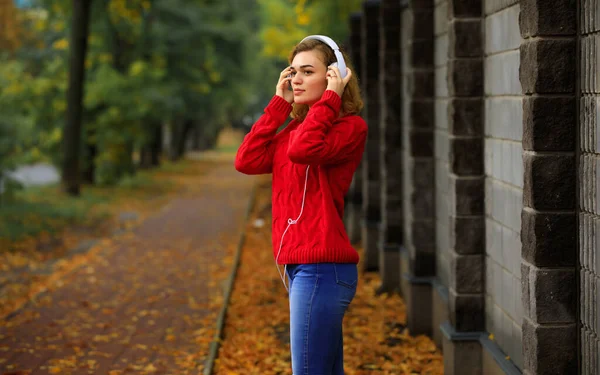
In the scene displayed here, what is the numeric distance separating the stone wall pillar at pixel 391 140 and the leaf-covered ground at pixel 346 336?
1.63ft

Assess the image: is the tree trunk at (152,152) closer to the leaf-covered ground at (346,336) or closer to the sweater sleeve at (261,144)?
the leaf-covered ground at (346,336)

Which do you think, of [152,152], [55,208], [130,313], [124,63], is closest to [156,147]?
[152,152]

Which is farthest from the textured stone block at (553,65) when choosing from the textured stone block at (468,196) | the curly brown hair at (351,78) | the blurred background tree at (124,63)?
the blurred background tree at (124,63)

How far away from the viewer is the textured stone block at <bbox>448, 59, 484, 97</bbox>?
6.80 metres

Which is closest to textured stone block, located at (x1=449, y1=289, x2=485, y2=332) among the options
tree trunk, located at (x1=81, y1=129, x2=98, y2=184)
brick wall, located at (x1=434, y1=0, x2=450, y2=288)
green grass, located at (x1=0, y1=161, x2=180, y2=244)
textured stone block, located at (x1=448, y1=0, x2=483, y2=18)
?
brick wall, located at (x1=434, y1=0, x2=450, y2=288)

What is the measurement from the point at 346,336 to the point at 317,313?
5025 mm

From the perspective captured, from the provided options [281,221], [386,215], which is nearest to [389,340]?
[386,215]

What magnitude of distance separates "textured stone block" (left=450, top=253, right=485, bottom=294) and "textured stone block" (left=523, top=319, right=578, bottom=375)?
2.23m

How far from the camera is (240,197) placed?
28.3 m

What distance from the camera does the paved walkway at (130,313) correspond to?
8.20 m

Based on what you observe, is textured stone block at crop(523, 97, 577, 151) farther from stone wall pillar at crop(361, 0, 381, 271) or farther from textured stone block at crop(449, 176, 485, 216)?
stone wall pillar at crop(361, 0, 381, 271)

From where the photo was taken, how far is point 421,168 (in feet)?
30.7

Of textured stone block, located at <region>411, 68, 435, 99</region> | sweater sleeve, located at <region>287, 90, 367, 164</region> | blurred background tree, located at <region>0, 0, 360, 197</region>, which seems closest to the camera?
sweater sleeve, located at <region>287, 90, 367, 164</region>

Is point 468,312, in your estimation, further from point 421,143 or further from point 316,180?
point 316,180
